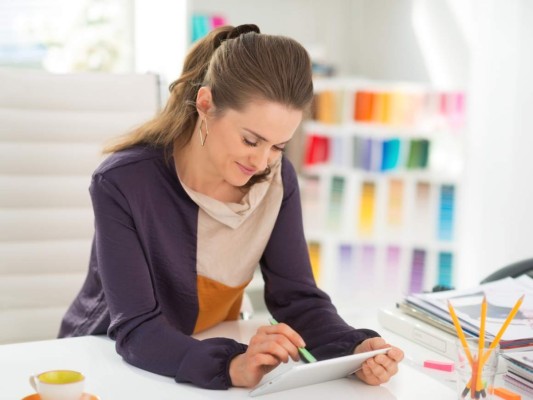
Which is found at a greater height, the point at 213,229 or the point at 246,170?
the point at 246,170

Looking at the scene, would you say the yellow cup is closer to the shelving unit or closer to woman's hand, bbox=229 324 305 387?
woman's hand, bbox=229 324 305 387

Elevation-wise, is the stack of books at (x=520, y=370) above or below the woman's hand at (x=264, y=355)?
below

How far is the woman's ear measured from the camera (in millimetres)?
1447

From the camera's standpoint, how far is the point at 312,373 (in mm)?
1157

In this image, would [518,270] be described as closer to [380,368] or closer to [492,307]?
[492,307]

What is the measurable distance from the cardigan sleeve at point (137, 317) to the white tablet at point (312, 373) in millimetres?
78

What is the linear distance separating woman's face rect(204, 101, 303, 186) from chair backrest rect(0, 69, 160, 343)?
56cm

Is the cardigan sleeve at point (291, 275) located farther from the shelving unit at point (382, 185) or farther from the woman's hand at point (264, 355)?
the shelving unit at point (382, 185)

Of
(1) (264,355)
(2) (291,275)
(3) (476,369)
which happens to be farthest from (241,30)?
(3) (476,369)

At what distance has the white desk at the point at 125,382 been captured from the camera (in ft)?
3.83

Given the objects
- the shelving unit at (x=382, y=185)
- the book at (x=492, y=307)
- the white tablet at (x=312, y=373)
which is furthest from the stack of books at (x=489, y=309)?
the shelving unit at (x=382, y=185)

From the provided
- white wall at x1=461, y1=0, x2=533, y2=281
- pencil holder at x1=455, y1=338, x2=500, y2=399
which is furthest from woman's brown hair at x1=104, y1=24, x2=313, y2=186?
white wall at x1=461, y1=0, x2=533, y2=281

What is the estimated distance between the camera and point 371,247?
375 centimetres

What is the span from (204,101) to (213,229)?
0.26 meters
